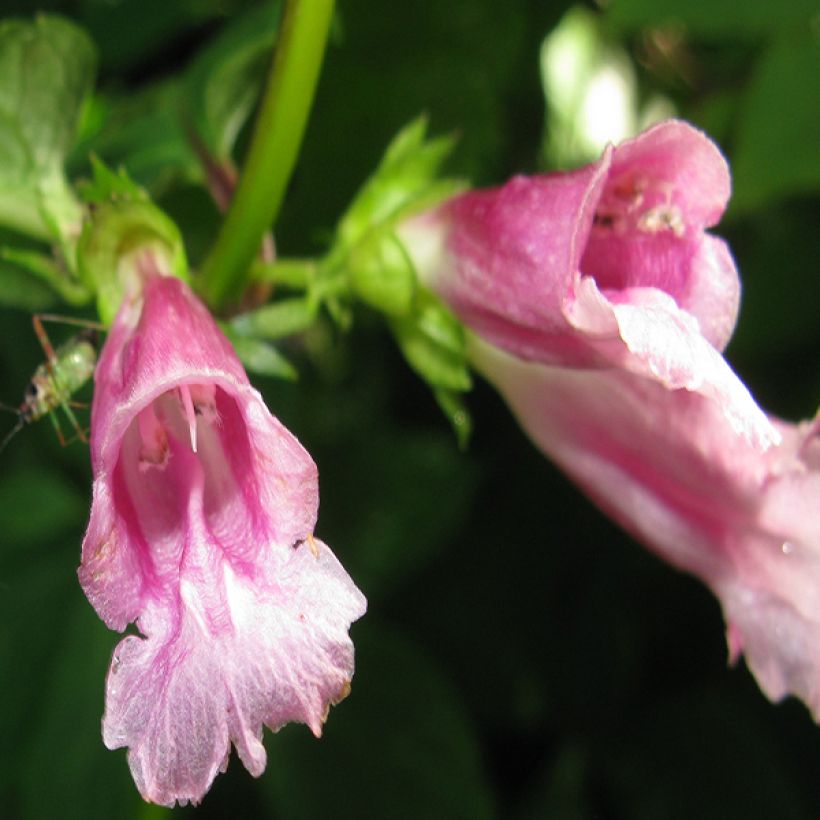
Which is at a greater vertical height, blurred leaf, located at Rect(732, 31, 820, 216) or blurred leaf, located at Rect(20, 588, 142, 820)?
blurred leaf, located at Rect(732, 31, 820, 216)

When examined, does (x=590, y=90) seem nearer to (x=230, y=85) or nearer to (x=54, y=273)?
(x=230, y=85)

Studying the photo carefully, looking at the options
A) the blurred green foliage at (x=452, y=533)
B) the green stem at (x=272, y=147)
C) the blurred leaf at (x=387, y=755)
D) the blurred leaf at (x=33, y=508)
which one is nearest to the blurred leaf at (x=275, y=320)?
the green stem at (x=272, y=147)

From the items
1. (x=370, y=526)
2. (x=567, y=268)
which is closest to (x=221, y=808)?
(x=370, y=526)

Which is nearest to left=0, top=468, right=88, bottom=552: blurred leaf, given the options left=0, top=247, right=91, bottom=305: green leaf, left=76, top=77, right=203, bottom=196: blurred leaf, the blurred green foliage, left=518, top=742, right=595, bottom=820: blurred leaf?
the blurred green foliage

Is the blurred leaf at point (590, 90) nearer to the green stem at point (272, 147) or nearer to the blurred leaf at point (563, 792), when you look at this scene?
the blurred leaf at point (563, 792)

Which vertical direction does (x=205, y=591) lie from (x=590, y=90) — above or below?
above

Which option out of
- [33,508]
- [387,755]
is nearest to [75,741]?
[33,508]

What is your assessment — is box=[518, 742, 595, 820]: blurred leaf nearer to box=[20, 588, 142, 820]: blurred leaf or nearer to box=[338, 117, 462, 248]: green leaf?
box=[20, 588, 142, 820]: blurred leaf

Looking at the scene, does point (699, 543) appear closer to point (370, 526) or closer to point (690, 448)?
point (690, 448)
